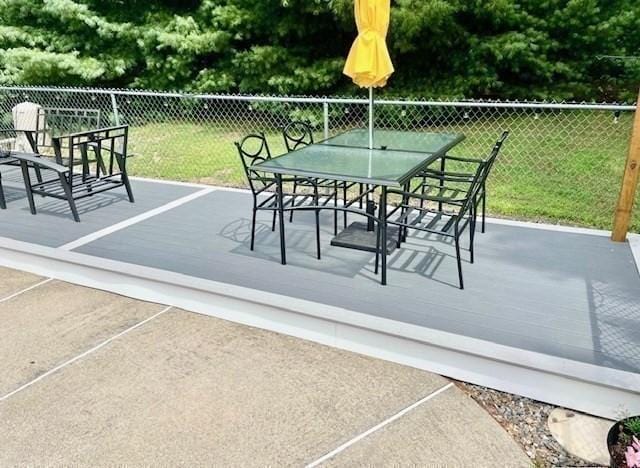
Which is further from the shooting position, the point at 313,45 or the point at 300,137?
the point at 313,45

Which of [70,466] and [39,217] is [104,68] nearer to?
[39,217]

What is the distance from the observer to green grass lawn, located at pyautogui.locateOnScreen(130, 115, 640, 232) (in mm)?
5168

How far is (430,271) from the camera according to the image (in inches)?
135

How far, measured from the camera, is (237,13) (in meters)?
9.55

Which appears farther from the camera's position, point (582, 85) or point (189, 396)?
point (582, 85)

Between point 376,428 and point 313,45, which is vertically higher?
point 313,45

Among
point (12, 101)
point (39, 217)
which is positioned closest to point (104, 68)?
point (12, 101)

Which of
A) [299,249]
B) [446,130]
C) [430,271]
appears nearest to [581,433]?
[430,271]

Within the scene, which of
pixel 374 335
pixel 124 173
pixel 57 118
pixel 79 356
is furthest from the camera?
pixel 57 118

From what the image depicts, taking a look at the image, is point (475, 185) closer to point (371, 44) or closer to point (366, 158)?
point (366, 158)

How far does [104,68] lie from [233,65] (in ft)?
8.64

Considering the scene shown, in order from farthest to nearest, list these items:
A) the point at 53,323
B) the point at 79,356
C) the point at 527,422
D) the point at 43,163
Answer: the point at 43,163 → the point at 53,323 → the point at 79,356 → the point at 527,422

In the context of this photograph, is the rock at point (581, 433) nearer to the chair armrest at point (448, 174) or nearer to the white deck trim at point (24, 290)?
the chair armrest at point (448, 174)

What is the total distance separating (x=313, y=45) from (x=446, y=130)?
3.01 metres
